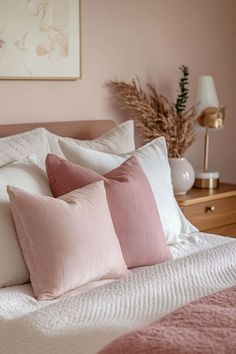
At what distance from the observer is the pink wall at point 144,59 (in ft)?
10.4

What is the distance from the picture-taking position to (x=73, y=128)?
3107mm

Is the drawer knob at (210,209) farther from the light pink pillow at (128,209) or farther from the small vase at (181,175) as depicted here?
the light pink pillow at (128,209)

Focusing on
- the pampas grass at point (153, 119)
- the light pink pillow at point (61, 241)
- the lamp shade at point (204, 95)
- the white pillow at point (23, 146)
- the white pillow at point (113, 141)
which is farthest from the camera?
the lamp shade at point (204, 95)

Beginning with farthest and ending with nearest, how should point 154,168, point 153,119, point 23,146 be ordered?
1. point 153,119
2. point 154,168
3. point 23,146

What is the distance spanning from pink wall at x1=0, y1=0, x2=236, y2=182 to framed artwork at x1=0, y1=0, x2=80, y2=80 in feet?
0.23

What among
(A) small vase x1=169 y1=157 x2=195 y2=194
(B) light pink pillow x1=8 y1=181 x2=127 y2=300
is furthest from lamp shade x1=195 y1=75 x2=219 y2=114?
(B) light pink pillow x1=8 y1=181 x2=127 y2=300

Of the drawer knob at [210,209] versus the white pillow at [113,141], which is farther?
the drawer knob at [210,209]

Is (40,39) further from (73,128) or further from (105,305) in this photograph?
(105,305)

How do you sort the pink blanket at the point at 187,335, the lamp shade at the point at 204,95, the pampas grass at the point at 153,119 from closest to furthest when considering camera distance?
1. the pink blanket at the point at 187,335
2. the pampas grass at the point at 153,119
3. the lamp shade at the point at 204,95

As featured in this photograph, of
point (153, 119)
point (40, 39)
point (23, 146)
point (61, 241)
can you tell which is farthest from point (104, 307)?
point (153, 119)

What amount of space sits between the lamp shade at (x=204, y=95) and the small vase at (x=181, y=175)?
1.40 feet

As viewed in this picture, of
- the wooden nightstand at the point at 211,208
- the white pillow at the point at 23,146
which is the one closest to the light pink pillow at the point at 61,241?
the white pillow at the point at 23,146

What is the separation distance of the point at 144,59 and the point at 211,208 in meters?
0.93

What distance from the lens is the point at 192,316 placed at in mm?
1556
